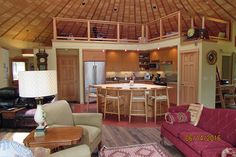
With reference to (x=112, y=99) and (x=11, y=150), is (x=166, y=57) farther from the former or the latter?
(x=11, y=150)

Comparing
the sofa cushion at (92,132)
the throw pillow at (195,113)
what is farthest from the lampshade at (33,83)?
the throw pillow at (195,113)

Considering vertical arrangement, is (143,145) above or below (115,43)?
below

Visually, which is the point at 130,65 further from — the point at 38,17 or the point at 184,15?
the point at 38,17

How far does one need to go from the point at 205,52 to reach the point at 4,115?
5.90 m

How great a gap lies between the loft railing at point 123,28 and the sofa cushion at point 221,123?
4468 mm

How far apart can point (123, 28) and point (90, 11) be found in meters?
2.66

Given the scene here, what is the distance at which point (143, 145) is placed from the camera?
3.58 metres

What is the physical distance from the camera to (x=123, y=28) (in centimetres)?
1017

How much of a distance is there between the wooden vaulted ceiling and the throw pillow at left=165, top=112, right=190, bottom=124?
502 centimetres

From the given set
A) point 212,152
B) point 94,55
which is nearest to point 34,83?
point 212,152

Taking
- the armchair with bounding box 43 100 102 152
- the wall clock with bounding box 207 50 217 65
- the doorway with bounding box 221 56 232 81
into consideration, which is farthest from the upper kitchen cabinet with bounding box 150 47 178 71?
the armchair with bounding box 43 100 102 152

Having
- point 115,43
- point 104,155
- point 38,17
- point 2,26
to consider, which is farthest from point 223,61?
point 2,26

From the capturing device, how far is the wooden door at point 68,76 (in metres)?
A: 8.21

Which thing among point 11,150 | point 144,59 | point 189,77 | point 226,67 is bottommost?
point 11,150
